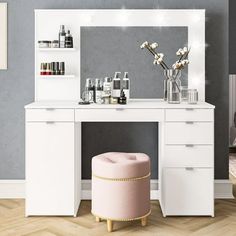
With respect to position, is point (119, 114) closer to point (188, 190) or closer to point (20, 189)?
point (188, 190)

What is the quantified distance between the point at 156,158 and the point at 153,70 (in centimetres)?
76

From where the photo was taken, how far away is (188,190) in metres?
3.58

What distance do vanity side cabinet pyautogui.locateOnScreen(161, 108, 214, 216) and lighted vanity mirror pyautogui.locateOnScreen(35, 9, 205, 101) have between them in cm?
60

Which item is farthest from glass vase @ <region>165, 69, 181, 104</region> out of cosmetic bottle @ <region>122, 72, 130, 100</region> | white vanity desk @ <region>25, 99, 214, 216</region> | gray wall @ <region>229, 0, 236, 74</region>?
gray wall @ <region>229, 0, 236, 74</region>

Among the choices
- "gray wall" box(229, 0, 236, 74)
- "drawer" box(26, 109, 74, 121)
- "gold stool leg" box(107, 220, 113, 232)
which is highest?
"gray wall" box(229, 0, 236, 74)

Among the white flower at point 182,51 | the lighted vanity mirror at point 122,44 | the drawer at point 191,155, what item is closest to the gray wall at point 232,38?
the lighted vanity mirror at point 122,44

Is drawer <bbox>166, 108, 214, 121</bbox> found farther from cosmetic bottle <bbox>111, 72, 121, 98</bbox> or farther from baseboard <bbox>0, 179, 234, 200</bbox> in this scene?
baseboard <bbox>0, 179, 234, 200</bbox>

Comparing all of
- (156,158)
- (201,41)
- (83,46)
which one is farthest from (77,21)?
(156,158)

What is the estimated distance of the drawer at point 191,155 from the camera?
356cm

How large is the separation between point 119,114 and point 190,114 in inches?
20.6

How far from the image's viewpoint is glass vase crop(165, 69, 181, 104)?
376 centimetres

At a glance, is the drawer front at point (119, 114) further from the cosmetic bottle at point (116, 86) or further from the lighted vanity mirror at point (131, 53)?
Answer: the lighted vanity mirror at point (131, 53)

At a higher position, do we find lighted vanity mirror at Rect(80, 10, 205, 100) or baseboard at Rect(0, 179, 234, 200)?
lighted vanity mirror at Rect(80, 10, 205, 100)

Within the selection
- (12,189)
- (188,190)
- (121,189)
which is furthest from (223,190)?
(12,189)
